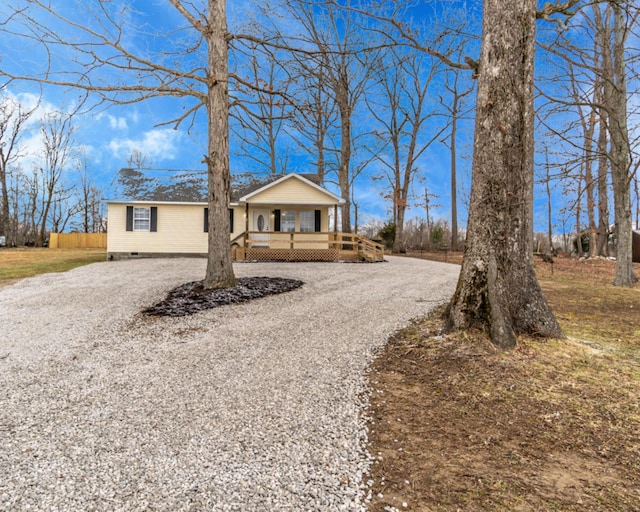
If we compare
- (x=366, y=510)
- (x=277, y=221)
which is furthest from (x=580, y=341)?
(x=277, y=221)

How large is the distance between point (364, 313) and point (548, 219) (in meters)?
24.0

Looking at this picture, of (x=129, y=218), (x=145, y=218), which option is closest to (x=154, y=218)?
(x=145, y=218)

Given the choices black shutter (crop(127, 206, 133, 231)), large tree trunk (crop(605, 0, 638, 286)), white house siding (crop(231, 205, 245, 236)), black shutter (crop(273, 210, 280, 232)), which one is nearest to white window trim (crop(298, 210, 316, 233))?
black shutter (crop(273, 210, 280, 232))

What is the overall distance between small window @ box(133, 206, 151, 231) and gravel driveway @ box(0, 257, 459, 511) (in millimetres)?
10864

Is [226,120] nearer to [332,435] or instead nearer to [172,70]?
[172,70]

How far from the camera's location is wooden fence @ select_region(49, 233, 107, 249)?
30.3 metres

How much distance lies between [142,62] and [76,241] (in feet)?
98.9

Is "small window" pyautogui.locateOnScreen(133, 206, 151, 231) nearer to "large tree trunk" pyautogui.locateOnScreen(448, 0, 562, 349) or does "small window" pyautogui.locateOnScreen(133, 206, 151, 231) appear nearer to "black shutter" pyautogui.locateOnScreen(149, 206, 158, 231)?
"black shutter" pyautogui.locateOnScreen(149, 206, 158, 231)

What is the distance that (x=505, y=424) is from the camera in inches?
94.7

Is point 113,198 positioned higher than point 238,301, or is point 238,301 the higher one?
point 113,198

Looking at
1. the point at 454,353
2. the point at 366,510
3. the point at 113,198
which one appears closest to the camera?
the point at 366,510

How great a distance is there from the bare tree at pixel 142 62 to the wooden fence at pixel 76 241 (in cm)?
2804

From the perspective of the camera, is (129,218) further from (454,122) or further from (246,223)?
(454,122)

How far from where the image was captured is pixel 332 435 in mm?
2297
